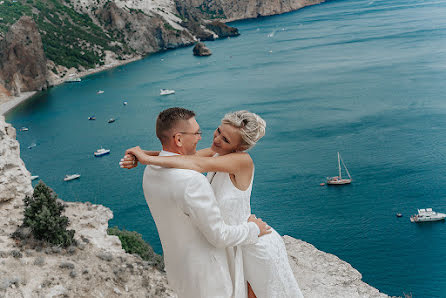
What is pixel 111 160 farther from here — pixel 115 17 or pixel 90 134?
pixel 115 17

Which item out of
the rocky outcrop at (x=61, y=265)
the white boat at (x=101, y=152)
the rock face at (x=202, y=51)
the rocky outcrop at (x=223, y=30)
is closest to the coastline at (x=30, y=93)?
the rock face at (x=202, y=51)

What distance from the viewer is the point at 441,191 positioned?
36.2m

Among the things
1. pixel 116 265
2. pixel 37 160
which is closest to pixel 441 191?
pixel 116 265

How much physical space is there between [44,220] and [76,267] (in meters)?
2.62

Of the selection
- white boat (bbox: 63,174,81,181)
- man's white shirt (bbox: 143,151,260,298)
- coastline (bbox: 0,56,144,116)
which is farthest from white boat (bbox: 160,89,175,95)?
man's white shirt (bbox: 143,151,260,298)

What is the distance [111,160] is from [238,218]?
1938 inches

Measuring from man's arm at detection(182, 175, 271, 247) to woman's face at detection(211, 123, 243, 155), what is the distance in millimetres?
677

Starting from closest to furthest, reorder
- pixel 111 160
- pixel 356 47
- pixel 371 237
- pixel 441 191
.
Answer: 1. pixel 371 237
2. pixel 441 191
3. pixel 111 160
4. pixel 356 47

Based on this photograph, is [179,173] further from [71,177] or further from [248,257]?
[71,177]

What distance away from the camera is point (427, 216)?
32.3m

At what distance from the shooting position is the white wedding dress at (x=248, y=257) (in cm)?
386

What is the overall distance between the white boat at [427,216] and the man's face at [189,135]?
107ft

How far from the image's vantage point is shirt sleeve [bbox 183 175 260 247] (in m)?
3.37

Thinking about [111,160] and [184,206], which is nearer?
[184,206]
